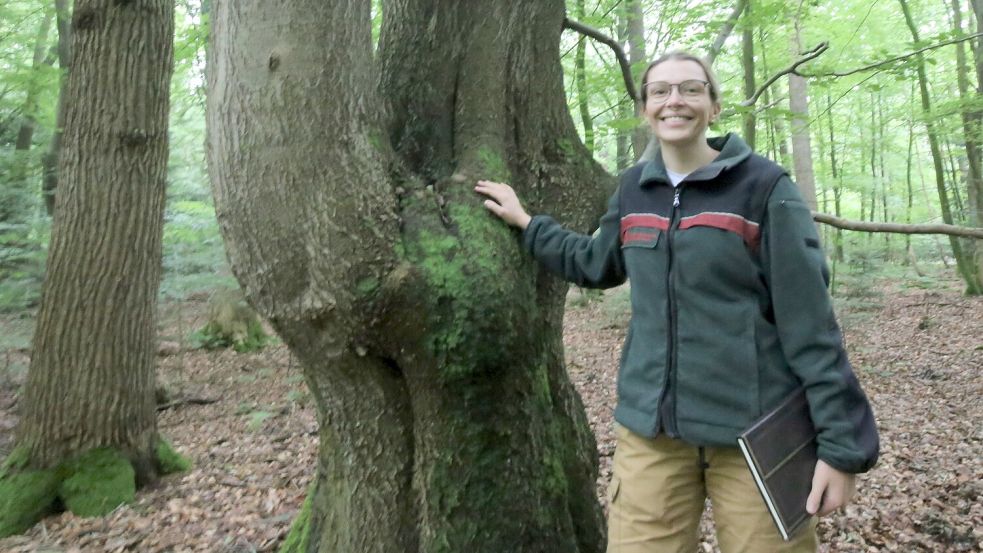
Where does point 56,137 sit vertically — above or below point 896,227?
above

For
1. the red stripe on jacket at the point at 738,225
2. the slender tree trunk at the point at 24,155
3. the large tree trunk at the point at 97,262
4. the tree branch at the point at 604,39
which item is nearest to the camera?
the red stripe on jacket at the point at 738,225

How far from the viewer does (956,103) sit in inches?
436

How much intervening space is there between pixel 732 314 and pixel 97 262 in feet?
15.6

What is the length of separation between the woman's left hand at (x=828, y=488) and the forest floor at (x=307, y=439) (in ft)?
6.51

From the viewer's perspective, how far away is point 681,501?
7.04 feet

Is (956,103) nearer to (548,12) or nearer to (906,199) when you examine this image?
(548,12)

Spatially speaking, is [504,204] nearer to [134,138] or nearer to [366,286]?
[366,286]

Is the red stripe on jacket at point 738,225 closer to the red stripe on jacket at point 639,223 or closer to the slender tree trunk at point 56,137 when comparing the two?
the red stripe on jacket at point 639,223

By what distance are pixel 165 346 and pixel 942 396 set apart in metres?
10.8

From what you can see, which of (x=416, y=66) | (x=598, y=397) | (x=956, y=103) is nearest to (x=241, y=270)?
(x=416, y=66)

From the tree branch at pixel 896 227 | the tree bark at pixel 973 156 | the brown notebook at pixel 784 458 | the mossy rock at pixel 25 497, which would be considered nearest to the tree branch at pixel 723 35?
the tree branch at pixel 896 227

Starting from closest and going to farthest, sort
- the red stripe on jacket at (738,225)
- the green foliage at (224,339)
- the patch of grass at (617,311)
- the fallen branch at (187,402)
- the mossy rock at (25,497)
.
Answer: the red stripe on jacket at (738,225), the mossy rock at (25,497), the fallen branch at (187,402), the green foliage at (224,339), the patch of grass at (617,311)

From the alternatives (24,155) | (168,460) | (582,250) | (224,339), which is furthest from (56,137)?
(582,250)

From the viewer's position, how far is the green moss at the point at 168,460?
17.4 feet
